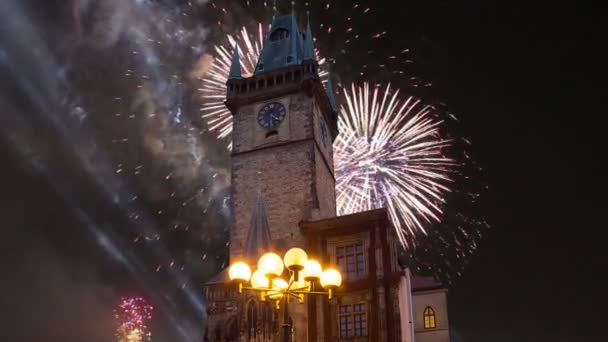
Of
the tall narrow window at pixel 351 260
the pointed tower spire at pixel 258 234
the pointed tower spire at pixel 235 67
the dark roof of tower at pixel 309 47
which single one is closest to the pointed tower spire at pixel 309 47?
A: the dark roof of tower at pixel 309 47

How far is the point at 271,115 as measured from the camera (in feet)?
152

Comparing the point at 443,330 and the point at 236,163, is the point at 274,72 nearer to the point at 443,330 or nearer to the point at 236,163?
the point at 236,163

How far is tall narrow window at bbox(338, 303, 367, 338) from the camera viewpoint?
35.3 meters

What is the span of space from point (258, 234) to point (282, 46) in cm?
1896

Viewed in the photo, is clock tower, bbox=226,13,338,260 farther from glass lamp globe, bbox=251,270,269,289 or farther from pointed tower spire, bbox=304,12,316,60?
glass lamp globe, bbox=251,270,269,289

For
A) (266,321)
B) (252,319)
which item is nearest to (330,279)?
(266,321)

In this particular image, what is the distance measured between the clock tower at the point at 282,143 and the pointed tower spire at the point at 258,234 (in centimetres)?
63

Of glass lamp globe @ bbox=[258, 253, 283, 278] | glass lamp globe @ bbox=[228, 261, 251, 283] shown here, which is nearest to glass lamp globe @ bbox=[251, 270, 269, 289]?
glass lamp globe @ bbox=[228, 261, 251, 283]

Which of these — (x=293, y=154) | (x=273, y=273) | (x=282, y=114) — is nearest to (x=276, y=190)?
(x=293, y=154)

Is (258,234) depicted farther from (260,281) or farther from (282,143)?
(260,281)

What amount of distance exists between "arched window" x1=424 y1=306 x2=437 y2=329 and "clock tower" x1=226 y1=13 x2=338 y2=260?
416 inches

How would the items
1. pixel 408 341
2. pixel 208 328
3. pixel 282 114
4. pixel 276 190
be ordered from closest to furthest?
pixel 408 341 < pixel 208 328 < pixel 276 190 < pixel 282 114

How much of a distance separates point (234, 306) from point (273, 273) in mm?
24135

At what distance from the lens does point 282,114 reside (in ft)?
151
